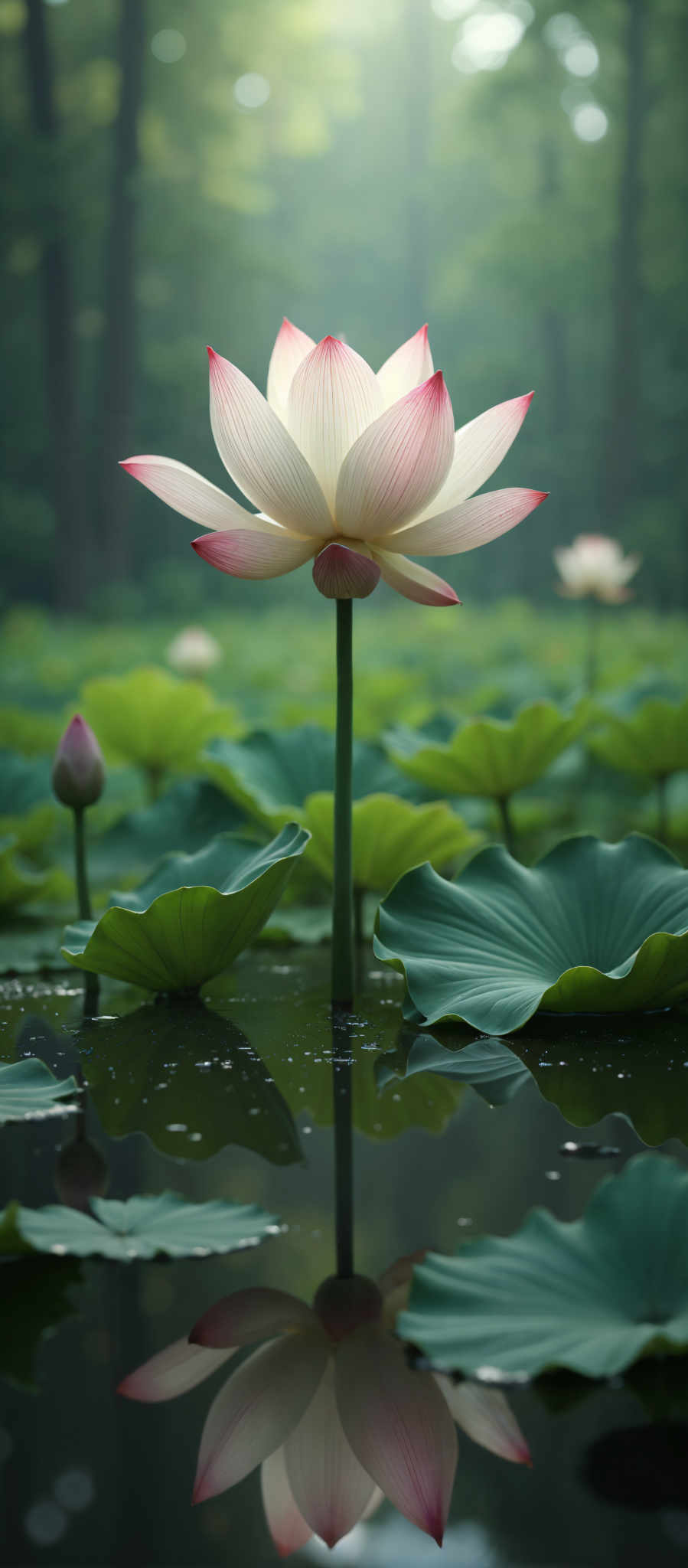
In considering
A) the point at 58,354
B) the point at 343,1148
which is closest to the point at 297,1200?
the point at 343,1148

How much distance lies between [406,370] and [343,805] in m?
0.25

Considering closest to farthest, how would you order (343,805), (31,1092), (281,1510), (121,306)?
(281,1510)
(31,1092)
(343,805)
(121,306)

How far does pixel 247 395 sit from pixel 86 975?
428 mm

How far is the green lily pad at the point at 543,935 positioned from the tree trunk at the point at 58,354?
5.65 m

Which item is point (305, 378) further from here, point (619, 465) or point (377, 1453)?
point (619, 465)

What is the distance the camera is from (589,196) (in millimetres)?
7051

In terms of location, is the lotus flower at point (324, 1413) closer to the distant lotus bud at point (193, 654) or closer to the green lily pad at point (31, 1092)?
the green lily pad at point (31, 1092)

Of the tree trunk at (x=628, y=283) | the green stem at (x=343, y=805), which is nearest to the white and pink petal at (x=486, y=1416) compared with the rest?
the green stem at (x=343, y=805)

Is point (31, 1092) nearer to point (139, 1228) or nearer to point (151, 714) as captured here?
point (139, 1228)

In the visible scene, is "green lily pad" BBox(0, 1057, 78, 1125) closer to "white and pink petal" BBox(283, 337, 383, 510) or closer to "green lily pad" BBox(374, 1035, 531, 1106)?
"green lily pad" BBox(374, 1035, 531, 1106)

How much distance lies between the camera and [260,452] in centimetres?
57

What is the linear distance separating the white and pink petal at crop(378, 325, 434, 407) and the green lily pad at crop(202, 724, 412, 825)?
40 cm

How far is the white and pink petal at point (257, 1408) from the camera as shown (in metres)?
0.30

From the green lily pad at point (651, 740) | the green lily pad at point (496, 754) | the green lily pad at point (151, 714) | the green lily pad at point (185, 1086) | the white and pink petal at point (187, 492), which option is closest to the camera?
the green lily pad at point (185, 1086)
